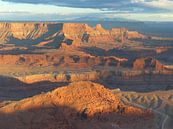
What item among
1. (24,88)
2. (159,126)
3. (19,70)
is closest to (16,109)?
(159,126)

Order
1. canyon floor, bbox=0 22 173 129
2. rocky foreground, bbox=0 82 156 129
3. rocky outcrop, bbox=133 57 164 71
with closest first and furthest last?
rocky foreground, bbox=0 82 156 129 → canyon floor, bbox=0 22 173 129 → rocky outcrop, bbox=133 57 164 71

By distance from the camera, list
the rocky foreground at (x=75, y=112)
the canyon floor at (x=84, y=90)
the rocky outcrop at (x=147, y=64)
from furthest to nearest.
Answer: the rocky outcrop at (x=147, y=64) → the canyon floor at (x=84, y=90) → the rocky foreground at (x=75, y=112)

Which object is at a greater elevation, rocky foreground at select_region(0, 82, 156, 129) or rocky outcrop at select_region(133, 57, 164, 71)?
rocky foreground at select_region(0, 82, 156, 129)

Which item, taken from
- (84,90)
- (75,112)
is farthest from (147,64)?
(75,112)

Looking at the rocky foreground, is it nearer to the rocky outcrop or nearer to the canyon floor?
the canyon floor

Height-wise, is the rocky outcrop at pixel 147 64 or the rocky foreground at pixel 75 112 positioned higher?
the rocky foreground at pixel 75 112

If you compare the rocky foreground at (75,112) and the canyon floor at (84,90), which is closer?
the rocky foreground at (75,112)

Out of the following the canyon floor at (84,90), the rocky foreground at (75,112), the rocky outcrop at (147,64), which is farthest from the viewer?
the rocky outcrop at (147,64)

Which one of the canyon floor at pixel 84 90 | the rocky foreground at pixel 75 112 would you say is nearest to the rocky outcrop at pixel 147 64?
the canyon floor at pixel 84 90

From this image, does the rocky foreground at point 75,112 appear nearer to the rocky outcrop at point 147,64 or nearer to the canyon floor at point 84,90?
the canyon floor at point 84,90

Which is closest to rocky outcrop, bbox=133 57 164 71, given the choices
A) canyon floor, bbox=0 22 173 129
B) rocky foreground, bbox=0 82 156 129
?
canyon floor, bbox=0 22 173 129
